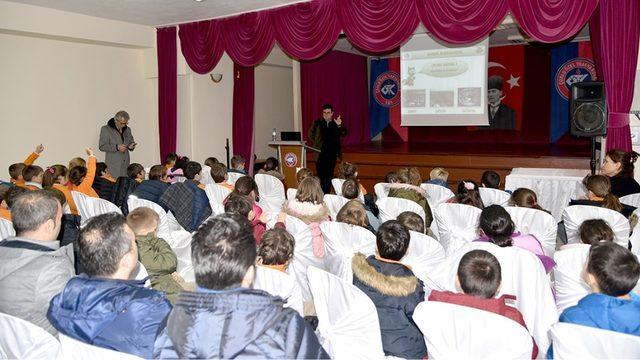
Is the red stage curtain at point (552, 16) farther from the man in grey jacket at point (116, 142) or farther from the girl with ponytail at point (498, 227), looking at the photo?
the man in grey jacket at point (116, 142)

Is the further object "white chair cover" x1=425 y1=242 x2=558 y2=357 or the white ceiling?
the white ceiling

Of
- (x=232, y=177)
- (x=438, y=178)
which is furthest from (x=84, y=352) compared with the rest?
(x=438, y=178)

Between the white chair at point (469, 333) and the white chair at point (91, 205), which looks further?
the white chair at point (91, 205)

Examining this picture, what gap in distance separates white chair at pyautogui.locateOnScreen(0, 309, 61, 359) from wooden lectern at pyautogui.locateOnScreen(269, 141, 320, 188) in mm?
6410

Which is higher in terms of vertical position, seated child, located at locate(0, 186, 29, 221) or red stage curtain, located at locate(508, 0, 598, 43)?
red stage curtain, located at locate(508, 0, 598, 43)

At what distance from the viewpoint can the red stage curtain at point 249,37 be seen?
694 cm

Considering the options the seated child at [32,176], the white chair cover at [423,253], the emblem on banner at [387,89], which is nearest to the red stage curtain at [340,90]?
the emblem on banner at [387,89]

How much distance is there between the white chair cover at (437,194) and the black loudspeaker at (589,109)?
1.65 meters

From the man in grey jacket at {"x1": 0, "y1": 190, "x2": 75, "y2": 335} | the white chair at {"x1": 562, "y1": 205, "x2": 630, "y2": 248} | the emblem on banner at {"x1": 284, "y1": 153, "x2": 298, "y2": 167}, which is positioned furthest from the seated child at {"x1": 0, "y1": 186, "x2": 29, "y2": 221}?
the emblem on banner at {"x1": 284, "y1": 153, "x2": 298, "y2": 167}

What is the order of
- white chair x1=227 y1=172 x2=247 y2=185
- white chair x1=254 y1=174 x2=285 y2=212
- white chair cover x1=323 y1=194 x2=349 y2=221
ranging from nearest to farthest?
white chair cover x1=323 y1=194 x2=349 y2=221, white chair x1=254 y1=174 x2=285 y2=212, white chair x1=227 y1=172 x2=247 y2=185

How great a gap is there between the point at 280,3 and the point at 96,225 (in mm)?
5363

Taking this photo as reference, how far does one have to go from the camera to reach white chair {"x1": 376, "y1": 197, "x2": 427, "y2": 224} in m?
4.09

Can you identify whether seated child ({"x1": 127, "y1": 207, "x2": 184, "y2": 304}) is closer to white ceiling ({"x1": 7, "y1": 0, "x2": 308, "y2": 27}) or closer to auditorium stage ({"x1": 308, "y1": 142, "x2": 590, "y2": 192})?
white ceiling ({"x1": 7, "y1": 0, "x2": 308, "y2": 27})

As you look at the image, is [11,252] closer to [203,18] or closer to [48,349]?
[48,349]
